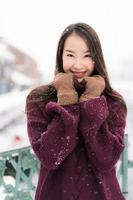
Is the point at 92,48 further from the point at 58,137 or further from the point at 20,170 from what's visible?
the point at 20,170

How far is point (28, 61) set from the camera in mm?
5336

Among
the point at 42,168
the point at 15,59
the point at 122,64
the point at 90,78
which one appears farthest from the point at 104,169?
the point at 15,59

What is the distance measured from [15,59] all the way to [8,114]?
78 cm

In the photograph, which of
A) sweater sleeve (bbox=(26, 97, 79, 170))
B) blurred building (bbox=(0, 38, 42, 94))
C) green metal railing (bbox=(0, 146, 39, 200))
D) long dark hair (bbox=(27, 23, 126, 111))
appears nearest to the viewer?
sweater sleeve (bbox=(26, 97, 79, 170))

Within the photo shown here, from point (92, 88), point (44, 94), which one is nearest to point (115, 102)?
point (92, 88)

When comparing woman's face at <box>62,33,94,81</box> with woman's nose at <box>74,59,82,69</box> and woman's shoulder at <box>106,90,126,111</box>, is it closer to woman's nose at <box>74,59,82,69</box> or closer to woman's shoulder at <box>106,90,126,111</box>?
woman's nose at <box>74,59,82,69</box>

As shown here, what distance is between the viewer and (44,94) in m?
1.76

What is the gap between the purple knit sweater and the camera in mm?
1593

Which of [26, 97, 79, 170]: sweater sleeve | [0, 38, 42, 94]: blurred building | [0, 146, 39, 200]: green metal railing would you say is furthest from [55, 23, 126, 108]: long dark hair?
[0, 38, 42, 94]: blurred building

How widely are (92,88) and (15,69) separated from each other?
4.00m

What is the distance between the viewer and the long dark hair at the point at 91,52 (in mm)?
A: 1717

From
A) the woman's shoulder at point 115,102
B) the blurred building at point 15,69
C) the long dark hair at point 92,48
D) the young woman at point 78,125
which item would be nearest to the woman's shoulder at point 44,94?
the young woman at point 78,125

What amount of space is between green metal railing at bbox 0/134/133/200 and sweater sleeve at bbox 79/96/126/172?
60 centimetres

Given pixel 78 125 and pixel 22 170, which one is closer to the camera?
pixel 78 125
